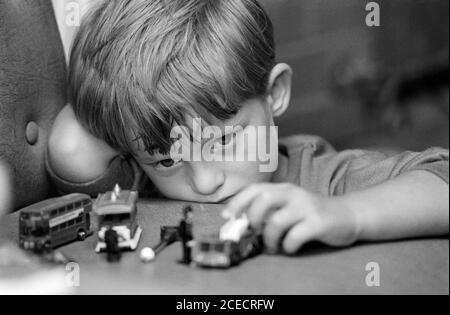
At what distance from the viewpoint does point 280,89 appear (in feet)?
3.09

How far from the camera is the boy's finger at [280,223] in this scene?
599mm

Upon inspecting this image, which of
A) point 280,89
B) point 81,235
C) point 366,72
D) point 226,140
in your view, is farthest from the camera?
point 366,72

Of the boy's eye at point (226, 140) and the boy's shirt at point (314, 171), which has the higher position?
the boy's eye at point (226, 140)

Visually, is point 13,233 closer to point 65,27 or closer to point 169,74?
point 169,74

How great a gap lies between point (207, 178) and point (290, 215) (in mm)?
215

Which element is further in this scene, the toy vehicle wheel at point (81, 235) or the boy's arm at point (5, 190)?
the boy's arm at point (5, 190)

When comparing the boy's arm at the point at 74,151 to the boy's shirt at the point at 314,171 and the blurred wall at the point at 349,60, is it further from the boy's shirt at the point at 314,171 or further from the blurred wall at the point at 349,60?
the blurred wall at the point at 349,60

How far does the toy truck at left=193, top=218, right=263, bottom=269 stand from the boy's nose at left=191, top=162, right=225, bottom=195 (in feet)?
0.60

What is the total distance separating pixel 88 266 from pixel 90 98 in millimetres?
286

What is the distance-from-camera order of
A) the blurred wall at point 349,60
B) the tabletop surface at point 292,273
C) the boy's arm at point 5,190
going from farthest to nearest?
the blurred wall at point 349,60, the boy's arm at point 5,190, the tabletop surface at point 292,273

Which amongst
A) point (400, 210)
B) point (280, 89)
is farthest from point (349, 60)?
point (400, 210)

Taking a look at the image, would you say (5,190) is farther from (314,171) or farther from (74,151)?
(314,171)

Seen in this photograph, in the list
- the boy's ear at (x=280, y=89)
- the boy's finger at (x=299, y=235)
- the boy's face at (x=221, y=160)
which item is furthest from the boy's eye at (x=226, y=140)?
the boy's finger at (x=299, y=235)
